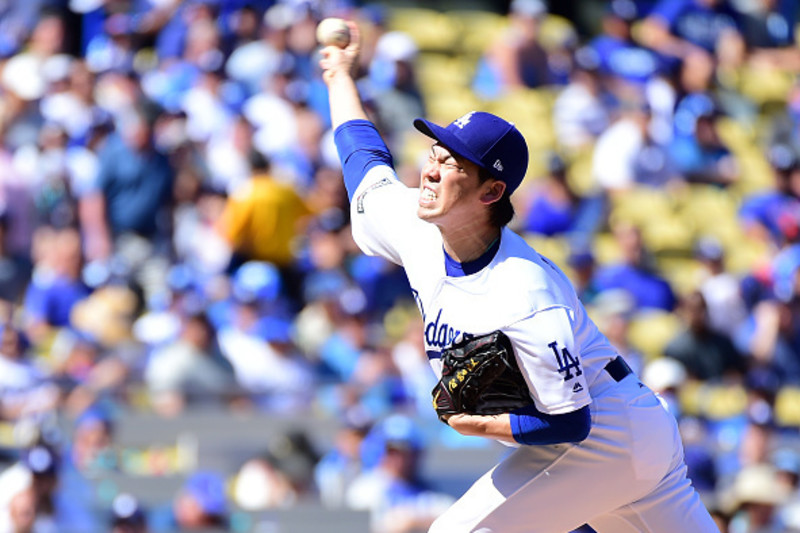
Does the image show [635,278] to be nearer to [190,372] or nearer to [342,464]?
[342,464]

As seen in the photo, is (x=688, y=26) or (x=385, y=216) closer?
(x=385, y=216)

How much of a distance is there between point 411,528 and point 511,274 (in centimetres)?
352

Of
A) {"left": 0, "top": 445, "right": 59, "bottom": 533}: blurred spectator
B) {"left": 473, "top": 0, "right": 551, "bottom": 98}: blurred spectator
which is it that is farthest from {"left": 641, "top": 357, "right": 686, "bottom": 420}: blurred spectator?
{"left": 473, "top": 0, "right": 551, "bottom": 98}: blurred spectator

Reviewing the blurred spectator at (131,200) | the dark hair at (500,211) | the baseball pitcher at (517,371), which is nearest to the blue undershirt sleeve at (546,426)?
the baseball pitcher at (517,371)

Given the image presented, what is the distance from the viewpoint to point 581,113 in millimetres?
11672

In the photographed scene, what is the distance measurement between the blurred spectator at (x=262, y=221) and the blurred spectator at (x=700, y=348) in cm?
272

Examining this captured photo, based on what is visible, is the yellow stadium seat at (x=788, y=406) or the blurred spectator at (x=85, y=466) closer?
the blurred spectator at (x=85, y=466)

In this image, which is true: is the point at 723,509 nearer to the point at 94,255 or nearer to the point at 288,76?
the point at 94,255

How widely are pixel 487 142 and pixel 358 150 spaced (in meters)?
0.76

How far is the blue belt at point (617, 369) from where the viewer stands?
399 centimetres

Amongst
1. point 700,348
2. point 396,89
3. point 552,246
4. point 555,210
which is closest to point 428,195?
point 700,348

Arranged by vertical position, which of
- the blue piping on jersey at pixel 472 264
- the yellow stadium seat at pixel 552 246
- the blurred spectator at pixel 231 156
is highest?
the blue piping on jersey at pixel 472 264

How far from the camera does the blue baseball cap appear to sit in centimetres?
375

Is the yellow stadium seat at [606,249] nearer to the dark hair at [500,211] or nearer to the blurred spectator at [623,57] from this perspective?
the blurred spectator at [623,57]
